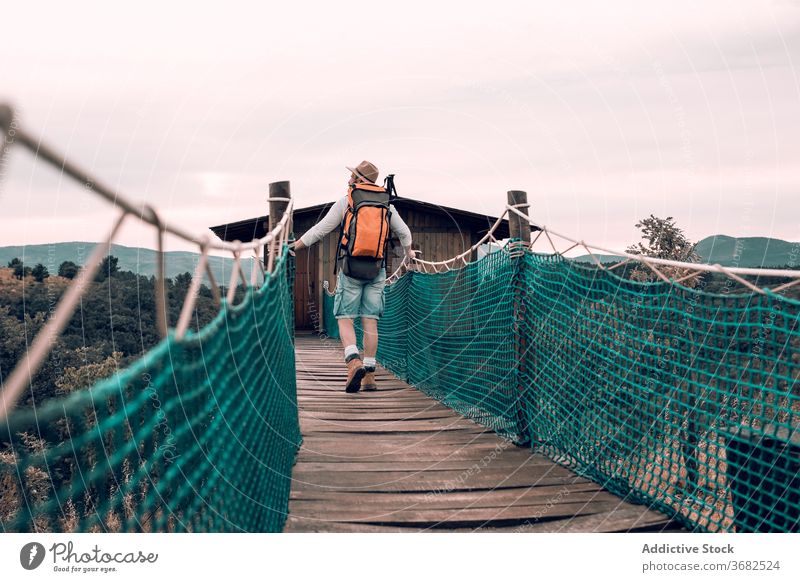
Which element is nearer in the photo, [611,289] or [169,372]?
[169,372]

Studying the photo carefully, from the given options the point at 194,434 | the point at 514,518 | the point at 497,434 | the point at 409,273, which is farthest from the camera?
the point at 409,273

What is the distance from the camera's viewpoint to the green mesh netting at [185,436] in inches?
43.2

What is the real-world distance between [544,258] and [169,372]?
276cm

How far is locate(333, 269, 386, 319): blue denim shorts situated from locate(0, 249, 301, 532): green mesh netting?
197 centimetres

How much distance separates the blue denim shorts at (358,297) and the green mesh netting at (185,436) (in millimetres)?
1975

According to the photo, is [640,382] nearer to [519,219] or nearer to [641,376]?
[641,376]

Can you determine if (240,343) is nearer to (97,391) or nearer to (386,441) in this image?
(97,391)

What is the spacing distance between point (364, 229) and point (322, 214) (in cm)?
1028

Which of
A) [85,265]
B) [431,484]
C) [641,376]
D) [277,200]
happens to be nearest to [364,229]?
[277,200]

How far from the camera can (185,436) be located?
5.30 ft

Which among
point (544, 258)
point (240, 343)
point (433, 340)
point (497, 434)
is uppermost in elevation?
point (544, 258)

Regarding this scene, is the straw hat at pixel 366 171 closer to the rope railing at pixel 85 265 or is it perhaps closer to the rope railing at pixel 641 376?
the rope railing at pixel 641 376

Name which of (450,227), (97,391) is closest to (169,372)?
(97,391)
